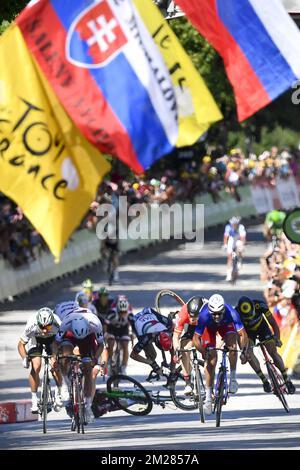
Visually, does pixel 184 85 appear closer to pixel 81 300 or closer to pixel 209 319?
pixel 209 319

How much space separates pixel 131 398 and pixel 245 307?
1817 mm

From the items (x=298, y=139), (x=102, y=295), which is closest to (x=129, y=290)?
(x=102, y=295)

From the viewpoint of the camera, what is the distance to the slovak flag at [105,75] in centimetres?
1559

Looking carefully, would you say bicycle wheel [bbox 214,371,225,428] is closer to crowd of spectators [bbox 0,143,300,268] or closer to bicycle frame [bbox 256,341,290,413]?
bicycle frame [bbox 256,341,290,413]

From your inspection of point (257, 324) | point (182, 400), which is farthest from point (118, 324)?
point (257, 324)

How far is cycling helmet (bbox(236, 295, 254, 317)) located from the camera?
88.1 ft

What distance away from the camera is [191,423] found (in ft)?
84.7

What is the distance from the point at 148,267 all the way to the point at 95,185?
36613mm

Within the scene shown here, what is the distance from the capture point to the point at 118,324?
29.2 meters

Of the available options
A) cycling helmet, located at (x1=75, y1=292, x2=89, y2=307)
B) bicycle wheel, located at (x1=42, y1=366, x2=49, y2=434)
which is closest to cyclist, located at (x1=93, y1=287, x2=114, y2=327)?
cycling helmet, located at (x1=75, y1=292, x2=89, y2=307)

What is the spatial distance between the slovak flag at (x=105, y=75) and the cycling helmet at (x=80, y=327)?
31.0 feet

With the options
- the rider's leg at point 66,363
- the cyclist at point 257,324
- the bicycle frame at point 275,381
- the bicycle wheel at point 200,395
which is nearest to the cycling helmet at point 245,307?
the cyclist at point 257,324

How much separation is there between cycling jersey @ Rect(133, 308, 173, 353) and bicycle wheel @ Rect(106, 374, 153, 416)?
0.96 m

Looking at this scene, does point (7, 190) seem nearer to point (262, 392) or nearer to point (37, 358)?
point (37, 358)
